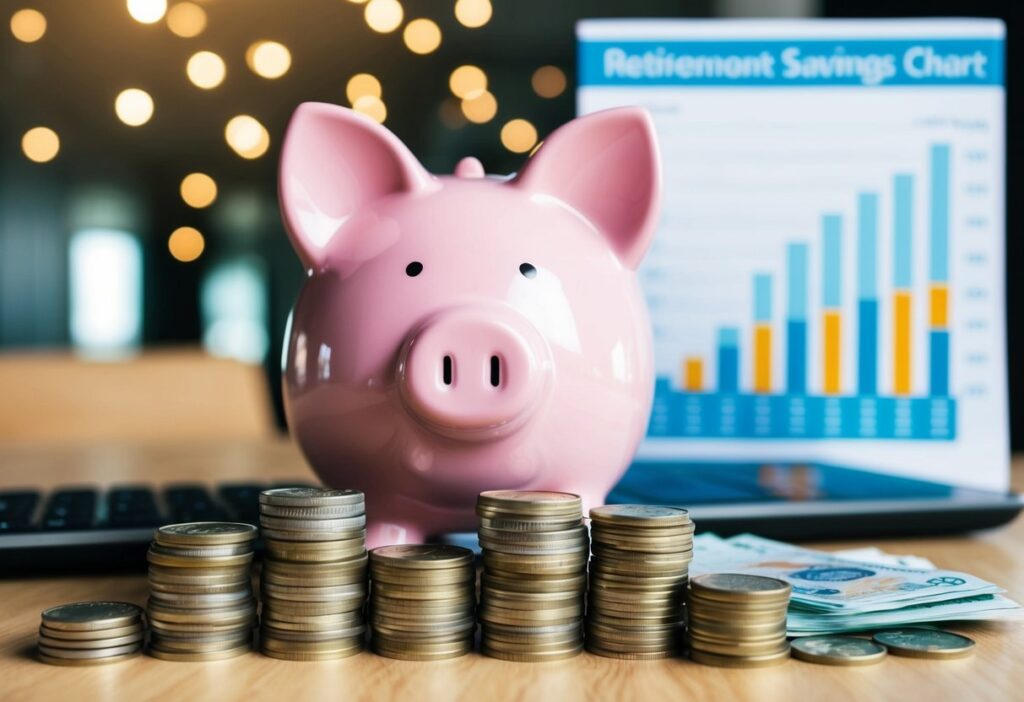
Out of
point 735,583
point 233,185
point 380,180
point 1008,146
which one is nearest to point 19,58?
point 233,185

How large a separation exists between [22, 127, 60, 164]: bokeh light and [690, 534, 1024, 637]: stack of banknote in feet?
13.5

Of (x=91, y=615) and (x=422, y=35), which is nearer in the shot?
(x=91, y=615)

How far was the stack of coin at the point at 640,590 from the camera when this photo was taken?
57 centimetres

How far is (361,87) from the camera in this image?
4.15 meters

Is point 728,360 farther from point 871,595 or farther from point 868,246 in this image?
point 871,595

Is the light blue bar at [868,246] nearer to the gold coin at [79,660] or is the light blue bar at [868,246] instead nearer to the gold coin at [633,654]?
the gold coin at [633,654]

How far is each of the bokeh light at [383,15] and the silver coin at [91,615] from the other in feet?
12.0

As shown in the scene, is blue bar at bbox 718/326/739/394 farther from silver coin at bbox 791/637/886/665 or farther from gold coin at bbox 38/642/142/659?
gold coin at bbox 38/642/142/659

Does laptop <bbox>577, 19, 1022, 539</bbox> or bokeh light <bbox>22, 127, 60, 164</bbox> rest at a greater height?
bokeh light <bbox>22, 127, 60, 164</bbox>

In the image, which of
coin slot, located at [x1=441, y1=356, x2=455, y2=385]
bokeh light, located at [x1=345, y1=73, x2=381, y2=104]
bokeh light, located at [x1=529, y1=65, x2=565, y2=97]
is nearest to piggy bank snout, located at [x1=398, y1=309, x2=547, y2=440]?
coin slot, located at [x1=441, y1=356, x2=455, y2=385]

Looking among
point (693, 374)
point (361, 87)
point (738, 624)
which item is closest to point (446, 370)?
point (738, 624)

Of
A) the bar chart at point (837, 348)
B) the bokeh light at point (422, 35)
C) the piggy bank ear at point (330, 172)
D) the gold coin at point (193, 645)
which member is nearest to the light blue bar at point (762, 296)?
the bar chart at point (837, 348)

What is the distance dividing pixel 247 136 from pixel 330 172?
12.2 feet

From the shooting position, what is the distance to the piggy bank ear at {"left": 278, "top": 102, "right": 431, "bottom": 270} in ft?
2.40
